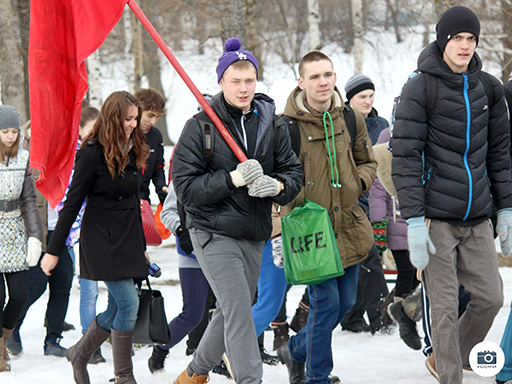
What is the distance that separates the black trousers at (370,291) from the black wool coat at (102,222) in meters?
2.51

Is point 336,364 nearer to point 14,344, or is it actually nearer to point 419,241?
point 419,241

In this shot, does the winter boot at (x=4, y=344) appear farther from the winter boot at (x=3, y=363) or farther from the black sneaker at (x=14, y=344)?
the black sneaker at (x=14, y=344)

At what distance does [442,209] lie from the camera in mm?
4781

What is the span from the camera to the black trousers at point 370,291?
722cm

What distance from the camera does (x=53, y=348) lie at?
6789 millimetres

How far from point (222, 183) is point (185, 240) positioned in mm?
1183

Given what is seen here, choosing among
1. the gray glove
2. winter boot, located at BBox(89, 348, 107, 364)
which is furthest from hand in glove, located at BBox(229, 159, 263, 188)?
winter boot, located at BBox(89, 348, 107, 364)

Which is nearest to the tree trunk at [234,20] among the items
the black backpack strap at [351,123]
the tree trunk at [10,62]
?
the tree trunk at [10,62]

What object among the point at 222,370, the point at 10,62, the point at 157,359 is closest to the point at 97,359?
the point at 157,359

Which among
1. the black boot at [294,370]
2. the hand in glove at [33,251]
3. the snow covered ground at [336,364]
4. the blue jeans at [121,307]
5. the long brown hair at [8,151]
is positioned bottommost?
the snow covered ground at [336,364]

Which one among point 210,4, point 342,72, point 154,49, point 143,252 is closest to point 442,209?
point 143,252

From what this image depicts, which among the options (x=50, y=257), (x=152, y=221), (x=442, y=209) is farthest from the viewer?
(x=152, y=221)

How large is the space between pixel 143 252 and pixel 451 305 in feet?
6.57

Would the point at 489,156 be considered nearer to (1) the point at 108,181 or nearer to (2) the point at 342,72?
(1) the point at 108,181
